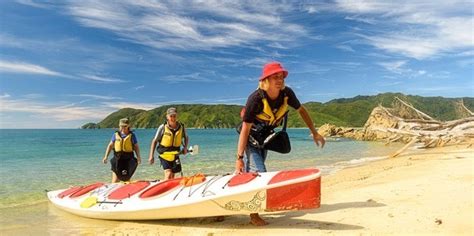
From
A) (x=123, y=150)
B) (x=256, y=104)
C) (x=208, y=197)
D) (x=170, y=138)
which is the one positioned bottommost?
(x=208, y=197)

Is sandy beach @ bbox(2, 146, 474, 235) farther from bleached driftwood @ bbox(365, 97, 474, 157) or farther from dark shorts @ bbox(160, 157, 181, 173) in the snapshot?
bleached driftwood @ bbox(365, 97, 474, 157)

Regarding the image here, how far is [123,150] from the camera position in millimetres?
8438

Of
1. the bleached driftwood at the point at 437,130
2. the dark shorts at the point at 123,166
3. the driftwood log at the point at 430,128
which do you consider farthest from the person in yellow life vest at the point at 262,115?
the bleached driftwood at the point at 437,130

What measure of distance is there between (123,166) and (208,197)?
3779mm

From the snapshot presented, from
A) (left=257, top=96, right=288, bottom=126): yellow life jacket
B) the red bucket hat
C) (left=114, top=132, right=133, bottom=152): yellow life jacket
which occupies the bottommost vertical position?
(left=114, top=132, right=133, bottom=152): yellow life jacket

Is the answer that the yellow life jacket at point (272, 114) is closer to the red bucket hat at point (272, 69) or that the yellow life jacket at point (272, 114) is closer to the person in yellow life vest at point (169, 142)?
the red bucket hat at point (272, 69)

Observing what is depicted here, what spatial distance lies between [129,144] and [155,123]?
194m

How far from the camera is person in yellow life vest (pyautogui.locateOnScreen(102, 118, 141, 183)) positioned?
8422 millimetres

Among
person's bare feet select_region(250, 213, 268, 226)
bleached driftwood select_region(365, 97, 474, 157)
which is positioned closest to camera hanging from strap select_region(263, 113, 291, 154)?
person's bare feet select_region(250, 213, 268, 226)

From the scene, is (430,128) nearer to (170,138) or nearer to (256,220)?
(170,138)

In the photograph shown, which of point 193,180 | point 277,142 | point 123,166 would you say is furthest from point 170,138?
point 277,142

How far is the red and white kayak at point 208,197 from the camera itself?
4953 mm

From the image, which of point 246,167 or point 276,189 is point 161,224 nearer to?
point 246,167

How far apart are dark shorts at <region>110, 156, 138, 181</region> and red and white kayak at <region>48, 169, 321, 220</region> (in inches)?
45.7
